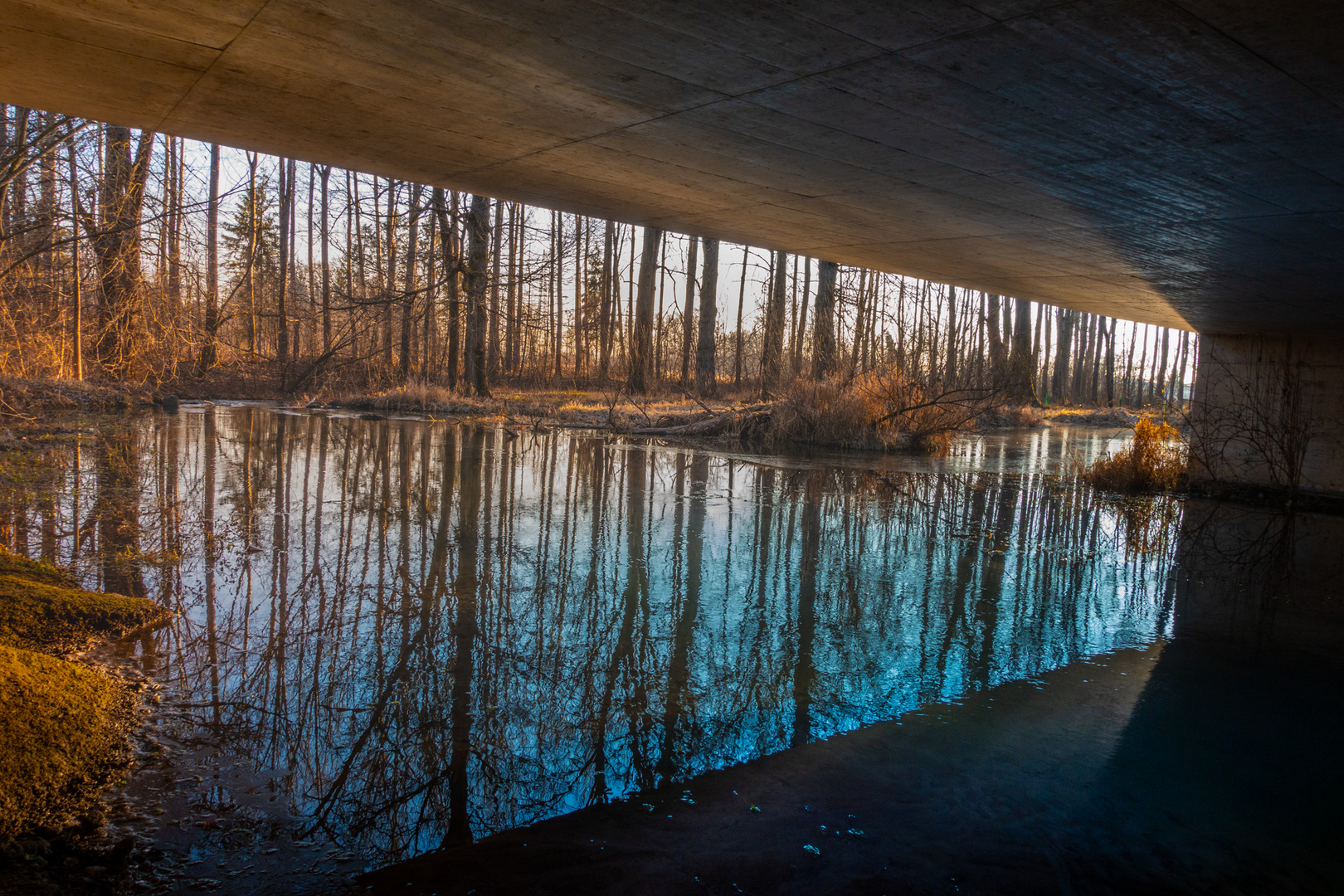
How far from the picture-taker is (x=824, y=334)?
18328mm

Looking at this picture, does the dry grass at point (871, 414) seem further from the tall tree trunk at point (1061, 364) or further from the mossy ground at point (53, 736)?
the tall tree trunk at point (1061, 364)

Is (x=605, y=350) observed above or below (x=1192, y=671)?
above

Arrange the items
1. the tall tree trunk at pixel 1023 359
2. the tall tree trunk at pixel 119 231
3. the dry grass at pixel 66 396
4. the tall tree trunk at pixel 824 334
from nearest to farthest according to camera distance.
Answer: the tall tree trunk at pixel 119 231 < the dry grass at pixel 66 396 < the tall tree trunk at pixel 824 334 < the tall tree trunk at pixel 1023 359

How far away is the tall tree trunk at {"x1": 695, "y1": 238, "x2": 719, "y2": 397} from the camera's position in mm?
24734

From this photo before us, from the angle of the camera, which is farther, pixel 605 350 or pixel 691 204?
pixel 605 350

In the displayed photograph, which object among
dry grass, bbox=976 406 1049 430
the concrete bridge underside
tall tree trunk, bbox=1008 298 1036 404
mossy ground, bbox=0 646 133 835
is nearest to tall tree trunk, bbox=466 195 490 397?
the concrete bridge underside

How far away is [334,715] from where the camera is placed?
126 inches

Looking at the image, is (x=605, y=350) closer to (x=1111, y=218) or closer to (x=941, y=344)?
(x=941, y=344)

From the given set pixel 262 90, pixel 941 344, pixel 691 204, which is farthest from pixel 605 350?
pixel 262 90

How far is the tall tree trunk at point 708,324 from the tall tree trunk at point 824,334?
14.6ft

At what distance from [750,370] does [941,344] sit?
24.2m

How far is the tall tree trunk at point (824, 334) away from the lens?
1750 centimetres

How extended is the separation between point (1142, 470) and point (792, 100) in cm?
1034

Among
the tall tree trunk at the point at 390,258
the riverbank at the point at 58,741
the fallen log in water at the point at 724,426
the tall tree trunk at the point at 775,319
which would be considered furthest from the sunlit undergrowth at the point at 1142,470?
the tall tree trunk at the point at 390,258
